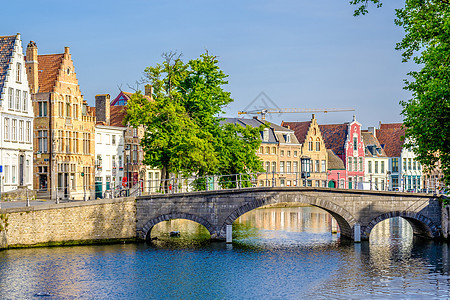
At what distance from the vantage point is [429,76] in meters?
30.4

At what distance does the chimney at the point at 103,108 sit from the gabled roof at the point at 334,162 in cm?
4372

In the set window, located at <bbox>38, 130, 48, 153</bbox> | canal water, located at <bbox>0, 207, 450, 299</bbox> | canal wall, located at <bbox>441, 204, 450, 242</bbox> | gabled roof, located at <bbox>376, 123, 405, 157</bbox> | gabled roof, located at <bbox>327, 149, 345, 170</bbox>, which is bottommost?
canal water, located at <bbox>0, 207, 450, 299</bbox>

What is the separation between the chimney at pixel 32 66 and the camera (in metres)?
59.3

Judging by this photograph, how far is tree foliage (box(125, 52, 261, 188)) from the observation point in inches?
2024

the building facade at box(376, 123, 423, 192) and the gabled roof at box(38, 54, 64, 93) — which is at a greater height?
the gabled roof at box(38, 54, 64, 93)

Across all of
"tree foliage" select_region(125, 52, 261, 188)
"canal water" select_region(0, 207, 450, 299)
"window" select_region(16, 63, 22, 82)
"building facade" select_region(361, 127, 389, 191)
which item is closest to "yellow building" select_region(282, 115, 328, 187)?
"building facade" select_region(361, 127, 389, 191)

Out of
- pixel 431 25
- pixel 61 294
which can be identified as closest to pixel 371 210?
pixel 431 25

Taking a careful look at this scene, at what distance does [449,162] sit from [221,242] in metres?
19.2

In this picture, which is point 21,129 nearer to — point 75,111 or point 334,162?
point 75,111

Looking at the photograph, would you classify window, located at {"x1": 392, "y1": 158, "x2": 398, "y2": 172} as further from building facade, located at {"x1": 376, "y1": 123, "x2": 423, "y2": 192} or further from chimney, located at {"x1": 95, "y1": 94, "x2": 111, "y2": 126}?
chimney, located at {"x1": 95, "y1": 94, "x2": 111, "y2": 126}

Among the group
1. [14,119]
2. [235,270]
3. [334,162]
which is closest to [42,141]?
[14,119]

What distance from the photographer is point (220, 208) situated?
4562cm

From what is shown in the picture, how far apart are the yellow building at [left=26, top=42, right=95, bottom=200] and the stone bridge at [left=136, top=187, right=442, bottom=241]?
15.0 m

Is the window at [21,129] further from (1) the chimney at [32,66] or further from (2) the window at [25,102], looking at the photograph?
(1) the chimney at [32,66]
